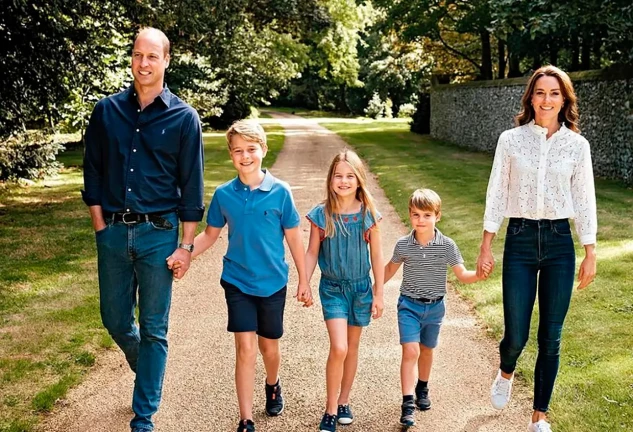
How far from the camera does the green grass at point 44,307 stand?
483 cm

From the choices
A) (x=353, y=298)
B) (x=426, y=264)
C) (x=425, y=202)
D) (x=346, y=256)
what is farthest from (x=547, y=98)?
(x=353, y=298)

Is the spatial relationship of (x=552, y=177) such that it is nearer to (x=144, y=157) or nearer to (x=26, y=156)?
(x=144, y=157)

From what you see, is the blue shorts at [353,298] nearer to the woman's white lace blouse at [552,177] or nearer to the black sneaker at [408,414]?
the black sneaker at [408,414]

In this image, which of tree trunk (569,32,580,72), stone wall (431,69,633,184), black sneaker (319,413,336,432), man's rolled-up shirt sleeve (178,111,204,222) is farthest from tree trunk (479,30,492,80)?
black sneaker (319,413,336,432)

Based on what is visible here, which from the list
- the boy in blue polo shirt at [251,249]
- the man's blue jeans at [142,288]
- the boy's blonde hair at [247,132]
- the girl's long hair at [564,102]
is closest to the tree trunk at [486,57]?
the girl's long hair at [564,102]

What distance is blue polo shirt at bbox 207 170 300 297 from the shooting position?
4043 mm

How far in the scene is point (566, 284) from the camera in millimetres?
3969

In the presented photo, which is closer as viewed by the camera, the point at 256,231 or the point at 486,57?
the point at 256,231

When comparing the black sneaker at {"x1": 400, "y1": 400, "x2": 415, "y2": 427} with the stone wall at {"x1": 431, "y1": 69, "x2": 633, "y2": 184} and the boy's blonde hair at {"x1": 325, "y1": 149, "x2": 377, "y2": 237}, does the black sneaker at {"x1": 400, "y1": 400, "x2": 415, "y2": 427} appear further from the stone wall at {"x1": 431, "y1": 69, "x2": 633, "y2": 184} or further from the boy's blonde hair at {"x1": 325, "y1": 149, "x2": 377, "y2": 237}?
the stone wall at {"x1": 431, "y1": 69, "x2": 633, "y2": 184}

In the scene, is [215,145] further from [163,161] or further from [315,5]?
[163,161]

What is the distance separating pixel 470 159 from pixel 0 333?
1700 centimetres

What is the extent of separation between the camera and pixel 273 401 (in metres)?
4.45

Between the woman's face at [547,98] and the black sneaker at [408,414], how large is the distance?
1841 mm

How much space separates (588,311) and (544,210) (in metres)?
2.87
